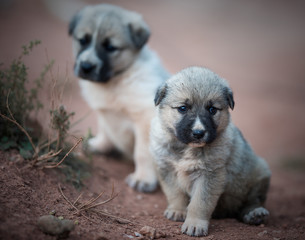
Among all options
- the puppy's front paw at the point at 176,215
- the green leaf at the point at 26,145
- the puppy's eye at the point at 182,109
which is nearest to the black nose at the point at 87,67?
the green leaf at the point at 26,145

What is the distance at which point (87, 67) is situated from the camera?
4.77 metres

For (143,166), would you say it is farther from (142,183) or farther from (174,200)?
(174,200)

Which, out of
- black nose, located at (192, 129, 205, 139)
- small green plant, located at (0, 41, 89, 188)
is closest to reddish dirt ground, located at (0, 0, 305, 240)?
small green plant, located at (0, 41, 89, 188)

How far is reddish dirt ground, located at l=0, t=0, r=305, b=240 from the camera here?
333cm

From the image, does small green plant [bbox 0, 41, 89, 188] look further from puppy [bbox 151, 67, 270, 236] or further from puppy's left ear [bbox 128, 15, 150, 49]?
puppy's left ear [bbox 128, 15, 150, 49]

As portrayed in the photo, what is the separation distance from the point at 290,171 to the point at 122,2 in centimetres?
1394

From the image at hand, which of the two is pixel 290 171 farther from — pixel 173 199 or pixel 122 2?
pixel 122 2

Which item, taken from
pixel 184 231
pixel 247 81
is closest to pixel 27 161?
pixel 184 231

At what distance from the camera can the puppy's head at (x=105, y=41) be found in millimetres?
4844

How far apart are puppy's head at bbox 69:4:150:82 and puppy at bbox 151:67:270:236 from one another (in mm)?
1367

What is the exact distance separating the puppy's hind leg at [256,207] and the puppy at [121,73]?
1.39m

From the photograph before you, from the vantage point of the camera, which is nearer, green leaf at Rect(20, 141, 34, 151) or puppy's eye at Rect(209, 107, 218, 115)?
puppy's eye at Rect(209, 107, 218, 115)

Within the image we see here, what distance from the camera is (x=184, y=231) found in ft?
11.2

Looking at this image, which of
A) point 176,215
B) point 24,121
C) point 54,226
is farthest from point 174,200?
point 24,121
